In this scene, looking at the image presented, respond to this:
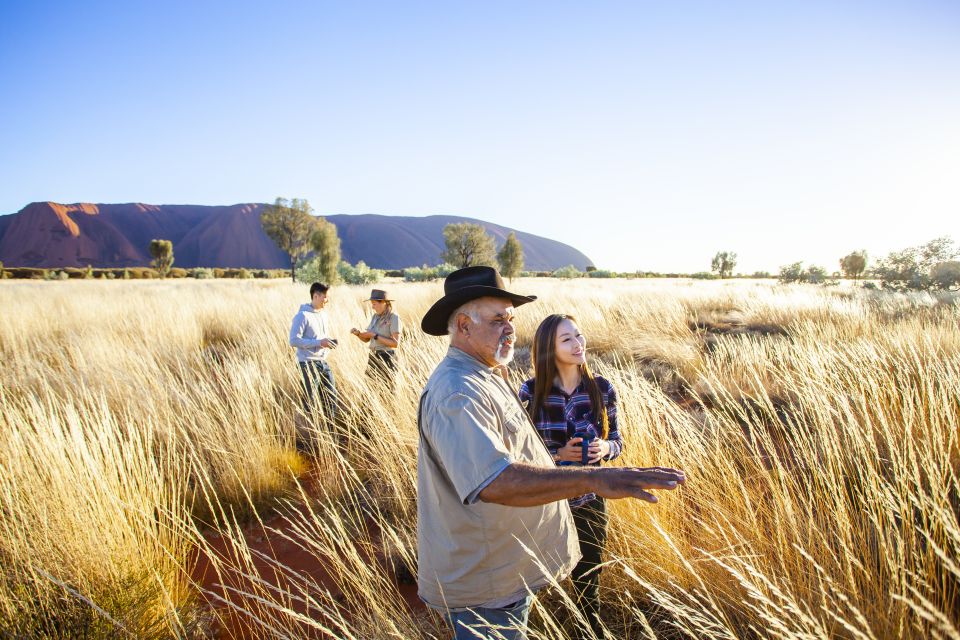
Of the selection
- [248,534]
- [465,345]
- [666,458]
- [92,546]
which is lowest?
[248,534]

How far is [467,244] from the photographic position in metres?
42.2

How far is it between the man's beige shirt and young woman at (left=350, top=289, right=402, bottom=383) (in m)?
3.82

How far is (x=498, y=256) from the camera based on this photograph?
45750 mm

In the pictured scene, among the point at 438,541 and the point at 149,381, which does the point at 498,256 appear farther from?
the point at 438,541

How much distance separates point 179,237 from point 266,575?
159 m

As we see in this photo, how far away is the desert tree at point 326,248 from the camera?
30188mm

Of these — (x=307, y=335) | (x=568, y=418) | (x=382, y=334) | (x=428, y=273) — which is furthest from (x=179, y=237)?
(x=568, y=418)

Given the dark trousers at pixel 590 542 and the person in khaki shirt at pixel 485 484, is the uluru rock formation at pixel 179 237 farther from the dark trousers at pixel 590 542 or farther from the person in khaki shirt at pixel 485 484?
the person in khaki shirt at pixel 485 484

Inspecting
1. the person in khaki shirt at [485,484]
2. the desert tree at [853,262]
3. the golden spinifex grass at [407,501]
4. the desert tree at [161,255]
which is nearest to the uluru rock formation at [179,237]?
the desert tree at [161,255]

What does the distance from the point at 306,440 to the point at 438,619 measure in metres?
3.18

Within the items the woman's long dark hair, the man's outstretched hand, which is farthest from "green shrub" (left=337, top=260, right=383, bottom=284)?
the man's outstretched hand

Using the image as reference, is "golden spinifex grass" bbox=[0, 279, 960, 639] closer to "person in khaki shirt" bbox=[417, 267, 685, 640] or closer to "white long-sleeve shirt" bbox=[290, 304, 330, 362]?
"person in khaki shirt" bbox=[417, 267, 685, 640]

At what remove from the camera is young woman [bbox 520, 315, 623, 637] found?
219cm

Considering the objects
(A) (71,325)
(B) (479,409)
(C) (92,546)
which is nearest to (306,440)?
(C) (92,546)
